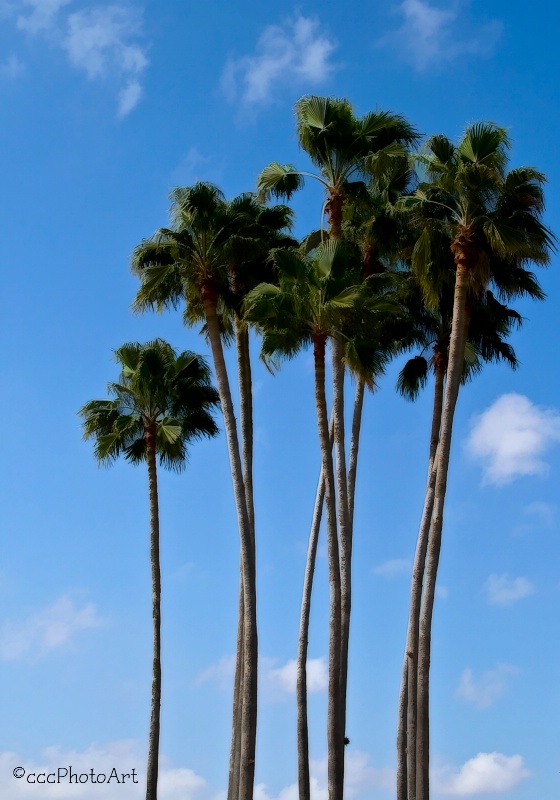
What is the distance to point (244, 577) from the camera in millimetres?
29281

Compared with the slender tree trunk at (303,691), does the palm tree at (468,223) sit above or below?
above

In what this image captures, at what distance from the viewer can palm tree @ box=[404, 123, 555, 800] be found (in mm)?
29219

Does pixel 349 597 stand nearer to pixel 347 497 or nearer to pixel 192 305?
pixel 347 497

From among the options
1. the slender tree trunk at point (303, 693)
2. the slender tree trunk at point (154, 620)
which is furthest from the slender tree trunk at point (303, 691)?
the slender tree trunk at point (154, 620)

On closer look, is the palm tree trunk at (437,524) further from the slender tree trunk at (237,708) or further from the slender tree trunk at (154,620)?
the slender tree trunk at (154,620)

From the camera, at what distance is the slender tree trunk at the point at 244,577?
2767cm

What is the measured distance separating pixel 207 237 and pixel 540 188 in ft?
27.5

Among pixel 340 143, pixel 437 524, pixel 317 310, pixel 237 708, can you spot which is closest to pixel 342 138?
pixel 340 143

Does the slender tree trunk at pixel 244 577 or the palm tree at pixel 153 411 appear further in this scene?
the palm tree at pixel 153 411

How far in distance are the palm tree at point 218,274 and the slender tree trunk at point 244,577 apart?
3cm

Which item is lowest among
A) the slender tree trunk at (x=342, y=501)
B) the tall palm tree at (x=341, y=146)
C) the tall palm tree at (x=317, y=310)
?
the slender tree trunk at (x=342, y=501)

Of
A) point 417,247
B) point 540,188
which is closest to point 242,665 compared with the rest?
point 417,247

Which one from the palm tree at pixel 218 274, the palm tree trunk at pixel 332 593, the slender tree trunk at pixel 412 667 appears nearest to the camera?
the palm tree trunk at pixel 332 593

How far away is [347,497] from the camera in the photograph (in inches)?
1162
